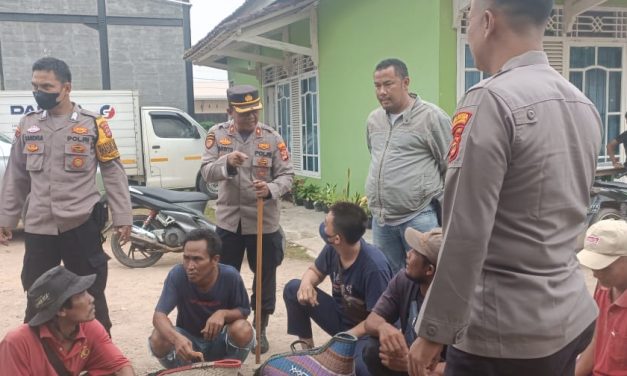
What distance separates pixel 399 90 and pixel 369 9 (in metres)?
4.74

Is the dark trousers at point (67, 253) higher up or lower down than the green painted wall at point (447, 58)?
lower down

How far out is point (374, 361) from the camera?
277 centimetres

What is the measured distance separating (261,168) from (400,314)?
147 cm

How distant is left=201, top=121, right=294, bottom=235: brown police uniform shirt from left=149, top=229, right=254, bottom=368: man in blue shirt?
19.6 inches

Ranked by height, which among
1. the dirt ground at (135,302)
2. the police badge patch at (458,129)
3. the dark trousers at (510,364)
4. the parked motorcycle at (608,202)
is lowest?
the dirt ground at (135,302)

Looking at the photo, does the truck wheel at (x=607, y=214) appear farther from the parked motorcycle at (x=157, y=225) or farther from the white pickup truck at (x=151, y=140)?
the white pickup truck at (x=151, y=140)

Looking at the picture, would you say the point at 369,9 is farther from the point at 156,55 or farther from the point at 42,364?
the point at 156,55

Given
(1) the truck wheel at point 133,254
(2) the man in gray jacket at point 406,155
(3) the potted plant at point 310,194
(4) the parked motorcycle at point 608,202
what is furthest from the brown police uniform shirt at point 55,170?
(3) the potted plant at point 310,194

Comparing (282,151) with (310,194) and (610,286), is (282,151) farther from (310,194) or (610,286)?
(310,194)

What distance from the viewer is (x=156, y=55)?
730 inches

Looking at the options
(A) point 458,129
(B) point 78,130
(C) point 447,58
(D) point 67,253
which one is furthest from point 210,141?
(C) point 447,58

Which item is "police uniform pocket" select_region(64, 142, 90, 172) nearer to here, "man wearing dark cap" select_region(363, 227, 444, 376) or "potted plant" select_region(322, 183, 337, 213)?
"man wearing dark cap" select_region(363, 227, 444, 376)

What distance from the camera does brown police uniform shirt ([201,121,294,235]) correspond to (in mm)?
3766

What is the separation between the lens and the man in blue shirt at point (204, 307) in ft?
10.3
